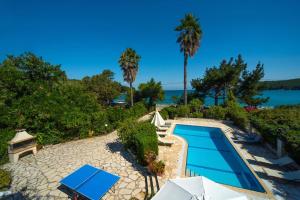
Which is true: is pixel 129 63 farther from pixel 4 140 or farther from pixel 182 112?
pixel 4 140

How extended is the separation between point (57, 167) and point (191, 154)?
7.63 metres

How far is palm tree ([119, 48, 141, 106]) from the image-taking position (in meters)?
23.0

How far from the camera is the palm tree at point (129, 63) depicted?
23047mm

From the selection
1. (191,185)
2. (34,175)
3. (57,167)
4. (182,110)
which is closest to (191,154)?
(191,185)

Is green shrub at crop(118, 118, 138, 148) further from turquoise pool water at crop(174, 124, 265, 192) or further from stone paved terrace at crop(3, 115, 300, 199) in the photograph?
turquoise pool water at crop(174, 124, 265, 192)

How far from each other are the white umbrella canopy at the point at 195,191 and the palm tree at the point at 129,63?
20.9m

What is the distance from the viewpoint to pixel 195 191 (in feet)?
11.3

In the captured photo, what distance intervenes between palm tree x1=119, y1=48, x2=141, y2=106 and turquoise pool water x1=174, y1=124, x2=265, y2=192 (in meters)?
14.4

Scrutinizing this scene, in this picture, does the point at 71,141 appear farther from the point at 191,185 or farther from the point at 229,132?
the point at 229,132

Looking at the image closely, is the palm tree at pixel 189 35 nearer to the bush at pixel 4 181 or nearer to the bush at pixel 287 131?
the bush at pixel 287 131

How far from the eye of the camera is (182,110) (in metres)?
19.8

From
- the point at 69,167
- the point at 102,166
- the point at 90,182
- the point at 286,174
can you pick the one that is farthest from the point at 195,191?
the point at 69,167

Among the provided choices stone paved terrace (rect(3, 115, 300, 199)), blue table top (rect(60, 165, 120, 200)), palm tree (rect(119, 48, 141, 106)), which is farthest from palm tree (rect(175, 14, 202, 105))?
blue table top (rect(60, 165, 120, 200))

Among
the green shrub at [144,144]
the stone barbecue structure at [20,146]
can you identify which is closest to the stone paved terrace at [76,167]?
the stone barbecue structure at [20,146]
